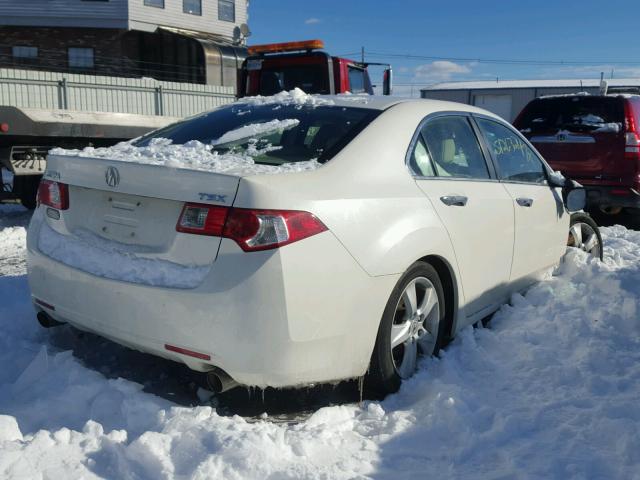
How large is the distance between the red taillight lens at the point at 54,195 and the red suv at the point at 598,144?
21.8 ft

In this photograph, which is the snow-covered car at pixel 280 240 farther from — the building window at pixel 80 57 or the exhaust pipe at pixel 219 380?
the building window at pixel 80 57

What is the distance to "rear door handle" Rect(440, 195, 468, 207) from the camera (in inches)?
142

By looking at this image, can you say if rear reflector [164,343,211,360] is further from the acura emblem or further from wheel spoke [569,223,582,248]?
wheel spoke [569,223,582,248]

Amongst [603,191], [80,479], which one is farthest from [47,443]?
[603,191]

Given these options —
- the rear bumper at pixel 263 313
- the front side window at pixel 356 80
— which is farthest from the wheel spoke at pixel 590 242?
the front side window at pixel 356 80

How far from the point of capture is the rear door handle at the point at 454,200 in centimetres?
360

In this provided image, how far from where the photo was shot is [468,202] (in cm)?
380

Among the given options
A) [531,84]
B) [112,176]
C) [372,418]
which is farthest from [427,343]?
[531,84]

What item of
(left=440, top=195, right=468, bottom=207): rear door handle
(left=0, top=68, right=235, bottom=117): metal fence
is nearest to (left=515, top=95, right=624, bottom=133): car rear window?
(left=440, top=195, right=468, bottom=207): rear door handle

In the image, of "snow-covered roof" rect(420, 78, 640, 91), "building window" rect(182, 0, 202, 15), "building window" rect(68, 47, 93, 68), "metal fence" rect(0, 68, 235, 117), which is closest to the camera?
"metal fence" rect(0, 68, 235, 117)

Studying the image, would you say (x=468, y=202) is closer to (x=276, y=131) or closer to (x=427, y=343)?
(x=427, y=343)

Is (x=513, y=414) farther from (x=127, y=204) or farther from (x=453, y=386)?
(x=127, y=204)

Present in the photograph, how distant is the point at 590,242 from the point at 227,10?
23.9 meters

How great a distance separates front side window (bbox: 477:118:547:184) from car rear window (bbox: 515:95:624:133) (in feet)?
12.7
